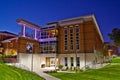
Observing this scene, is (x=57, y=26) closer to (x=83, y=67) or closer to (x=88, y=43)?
(x=88, y=43)

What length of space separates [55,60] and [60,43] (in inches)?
165

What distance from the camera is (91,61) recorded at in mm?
34469

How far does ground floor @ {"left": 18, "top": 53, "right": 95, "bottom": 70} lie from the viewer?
35.1 meters

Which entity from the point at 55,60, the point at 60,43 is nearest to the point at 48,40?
the point at 60,43

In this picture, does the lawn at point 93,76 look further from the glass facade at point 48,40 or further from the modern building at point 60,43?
the glass facade at point 48,40

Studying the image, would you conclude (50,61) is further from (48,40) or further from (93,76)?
(93,76)

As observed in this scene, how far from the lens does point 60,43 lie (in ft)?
131

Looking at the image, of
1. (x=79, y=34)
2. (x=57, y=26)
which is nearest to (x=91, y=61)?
(x=79, y=34)

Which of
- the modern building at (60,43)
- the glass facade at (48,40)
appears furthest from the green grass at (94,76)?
the glass facade at (48,40)

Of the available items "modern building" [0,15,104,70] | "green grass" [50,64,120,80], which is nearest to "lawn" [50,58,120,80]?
"green grass" [50,64,120,80]

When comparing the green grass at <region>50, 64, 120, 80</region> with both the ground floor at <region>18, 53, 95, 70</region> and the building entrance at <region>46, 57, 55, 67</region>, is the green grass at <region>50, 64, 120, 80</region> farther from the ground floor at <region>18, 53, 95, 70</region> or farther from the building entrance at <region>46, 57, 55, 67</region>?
the building entrance at <region>46, 57, 55, 67</region>

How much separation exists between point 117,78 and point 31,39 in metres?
24.9

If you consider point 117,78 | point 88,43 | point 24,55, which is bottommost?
point 117,78

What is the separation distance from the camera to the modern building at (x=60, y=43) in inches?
1416
